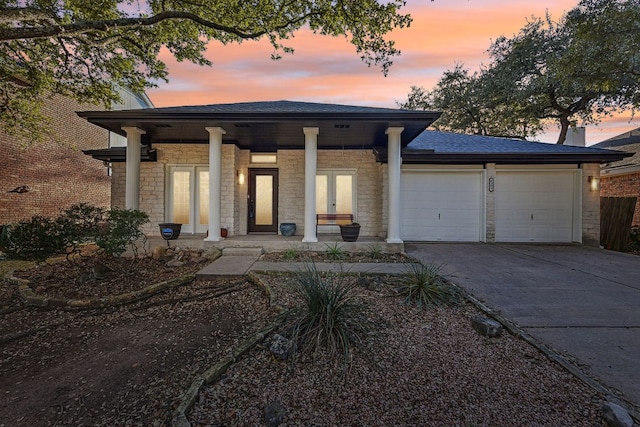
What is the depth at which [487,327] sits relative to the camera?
298cm

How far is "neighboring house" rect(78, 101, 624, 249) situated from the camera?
873 cm

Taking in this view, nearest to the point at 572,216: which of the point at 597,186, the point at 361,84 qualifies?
the point at 597,186

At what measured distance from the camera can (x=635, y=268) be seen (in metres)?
5.89

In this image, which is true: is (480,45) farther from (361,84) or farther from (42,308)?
(42,308)

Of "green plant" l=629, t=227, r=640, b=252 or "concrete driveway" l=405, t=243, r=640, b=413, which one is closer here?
"concrete driveway" l=405, t=243, r=640, b=413

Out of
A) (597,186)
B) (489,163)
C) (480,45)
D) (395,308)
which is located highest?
(480,45)

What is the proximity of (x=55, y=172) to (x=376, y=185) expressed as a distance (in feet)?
41.2

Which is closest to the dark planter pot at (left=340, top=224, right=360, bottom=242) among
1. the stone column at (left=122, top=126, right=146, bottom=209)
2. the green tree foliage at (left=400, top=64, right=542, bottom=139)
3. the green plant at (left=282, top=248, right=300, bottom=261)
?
the green plant at (left=282, top=248, right=300, bottom=261)

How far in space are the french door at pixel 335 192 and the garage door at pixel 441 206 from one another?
167cm

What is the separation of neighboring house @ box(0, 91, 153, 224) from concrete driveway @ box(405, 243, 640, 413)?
12947 mm

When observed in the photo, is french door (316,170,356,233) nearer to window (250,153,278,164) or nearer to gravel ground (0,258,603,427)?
window (250,153,278,164)

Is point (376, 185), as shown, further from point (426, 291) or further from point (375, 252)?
point (426, 291)

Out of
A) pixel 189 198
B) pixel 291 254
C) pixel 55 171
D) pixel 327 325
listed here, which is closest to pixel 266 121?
pixel 291 254

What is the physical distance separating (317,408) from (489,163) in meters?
9.33
